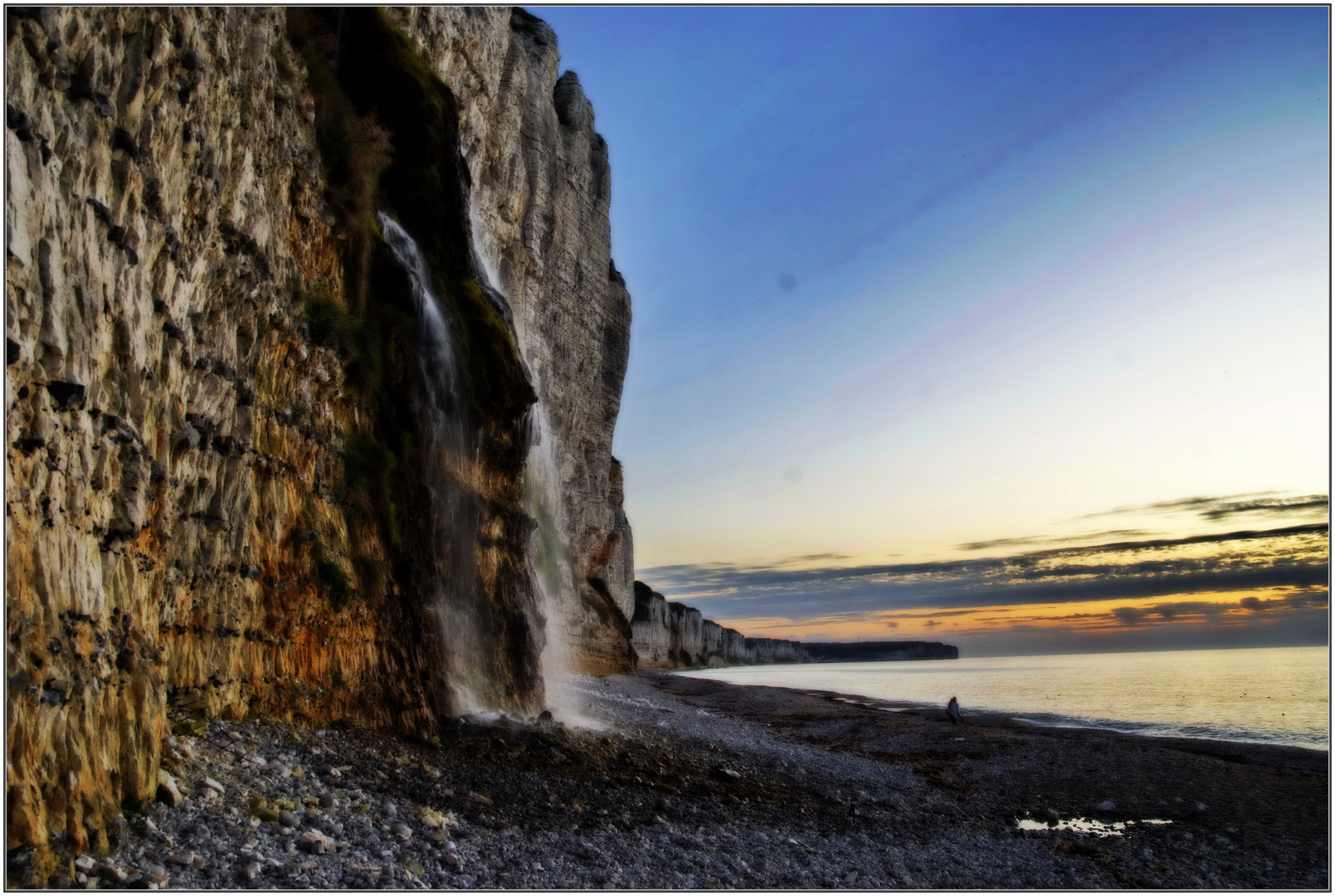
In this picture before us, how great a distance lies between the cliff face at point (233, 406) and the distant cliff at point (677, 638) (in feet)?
140

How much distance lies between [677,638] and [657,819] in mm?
92499

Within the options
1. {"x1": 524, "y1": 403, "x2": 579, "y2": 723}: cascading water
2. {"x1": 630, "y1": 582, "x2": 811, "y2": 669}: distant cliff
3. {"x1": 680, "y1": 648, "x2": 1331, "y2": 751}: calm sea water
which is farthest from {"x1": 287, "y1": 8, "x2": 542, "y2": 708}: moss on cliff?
{"x1": 630, "y1": 582, "x2": 811, "y2": 669}: distant cliff

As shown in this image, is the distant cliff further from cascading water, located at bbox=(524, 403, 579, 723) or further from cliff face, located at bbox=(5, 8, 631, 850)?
cliff face, located at bbox=(5, 8, 631, 850)

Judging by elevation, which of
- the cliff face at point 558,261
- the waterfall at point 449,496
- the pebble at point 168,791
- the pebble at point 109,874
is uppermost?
the cliff face at point 558,261

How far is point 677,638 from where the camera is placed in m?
99.3

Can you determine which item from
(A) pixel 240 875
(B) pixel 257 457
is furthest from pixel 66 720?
(B) pixel 257 457

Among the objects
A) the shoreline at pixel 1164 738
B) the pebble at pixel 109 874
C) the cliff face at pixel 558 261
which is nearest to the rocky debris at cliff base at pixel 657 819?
the pebble at pixel 109 874

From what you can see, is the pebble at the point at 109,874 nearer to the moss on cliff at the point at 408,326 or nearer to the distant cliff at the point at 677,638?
the moss on cliff at the point at 408,326

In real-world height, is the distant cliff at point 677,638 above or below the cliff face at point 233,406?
below

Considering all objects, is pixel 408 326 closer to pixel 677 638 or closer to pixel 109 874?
pixel 109 874

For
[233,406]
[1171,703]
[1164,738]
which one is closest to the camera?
[233,406]

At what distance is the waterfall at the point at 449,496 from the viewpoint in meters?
12.5

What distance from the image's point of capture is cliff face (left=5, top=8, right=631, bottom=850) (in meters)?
5.24

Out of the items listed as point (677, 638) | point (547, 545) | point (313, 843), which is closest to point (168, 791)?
point (313, 843)
